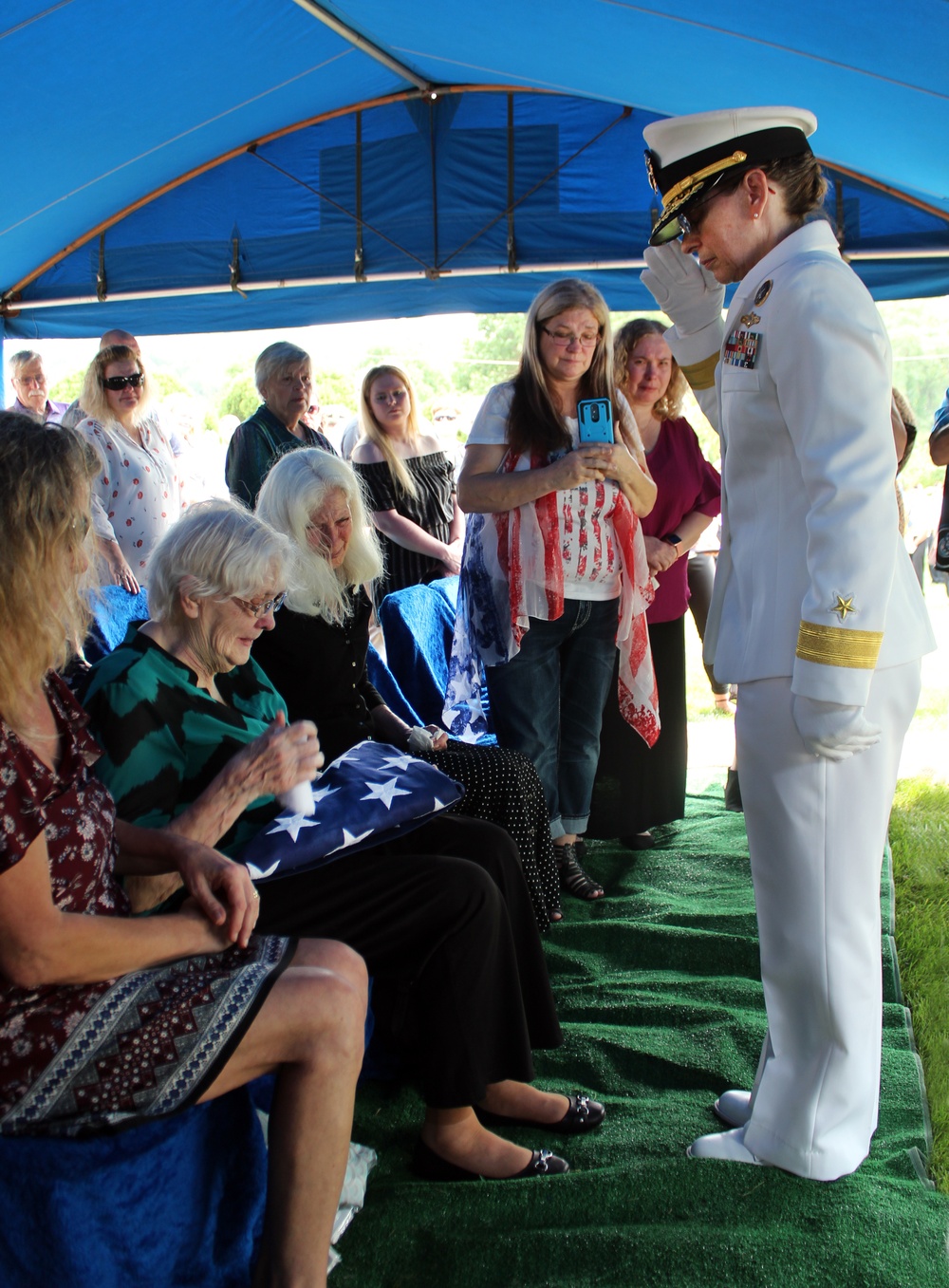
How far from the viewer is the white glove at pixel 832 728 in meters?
1.58

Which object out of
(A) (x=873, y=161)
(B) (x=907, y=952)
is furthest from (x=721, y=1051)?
(A) (x=873, y=161)

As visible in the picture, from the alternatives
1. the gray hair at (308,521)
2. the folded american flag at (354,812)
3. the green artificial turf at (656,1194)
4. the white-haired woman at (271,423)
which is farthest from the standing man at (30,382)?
the green artificial turf at (656,1194)

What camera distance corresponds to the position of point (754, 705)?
5.78 feet

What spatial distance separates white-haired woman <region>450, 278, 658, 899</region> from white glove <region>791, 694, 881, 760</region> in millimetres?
1423

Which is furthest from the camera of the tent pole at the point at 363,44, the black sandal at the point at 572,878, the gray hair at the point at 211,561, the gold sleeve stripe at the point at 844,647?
the tent pole at the point at 363,44

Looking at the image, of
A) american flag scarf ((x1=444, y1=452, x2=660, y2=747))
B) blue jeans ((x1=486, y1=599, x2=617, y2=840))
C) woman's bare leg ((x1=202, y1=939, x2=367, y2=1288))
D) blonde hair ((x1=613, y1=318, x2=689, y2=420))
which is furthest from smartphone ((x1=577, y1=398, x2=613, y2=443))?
woman's bare leg ((x1=202, y1=939, x2=367, y2=1288))

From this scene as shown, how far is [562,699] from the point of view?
326cm

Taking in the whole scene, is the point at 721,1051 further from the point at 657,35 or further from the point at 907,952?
A: the point at 657,35

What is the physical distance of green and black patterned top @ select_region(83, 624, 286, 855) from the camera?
1.73 metres

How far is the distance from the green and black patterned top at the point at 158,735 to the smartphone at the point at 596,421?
4.67ft

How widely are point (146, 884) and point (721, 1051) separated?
129cm

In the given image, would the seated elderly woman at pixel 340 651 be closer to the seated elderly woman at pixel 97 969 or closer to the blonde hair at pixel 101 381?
the seated elderly woman at pixel 97 969

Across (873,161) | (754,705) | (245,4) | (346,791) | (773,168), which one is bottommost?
(346,791)

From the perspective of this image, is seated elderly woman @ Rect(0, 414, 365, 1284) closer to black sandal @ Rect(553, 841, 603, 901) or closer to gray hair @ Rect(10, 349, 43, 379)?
black sandal @ Rect(553, 841, 603, 901)
